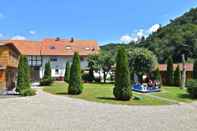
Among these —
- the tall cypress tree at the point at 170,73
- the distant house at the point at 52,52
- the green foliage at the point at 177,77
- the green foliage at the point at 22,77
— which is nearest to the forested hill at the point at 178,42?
the distant house at the point at 52,52

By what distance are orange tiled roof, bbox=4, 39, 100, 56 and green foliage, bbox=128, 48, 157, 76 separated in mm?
20984

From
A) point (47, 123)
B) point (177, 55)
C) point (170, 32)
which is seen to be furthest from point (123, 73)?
point (170, 32)

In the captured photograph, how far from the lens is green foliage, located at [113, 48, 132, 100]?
26.2m

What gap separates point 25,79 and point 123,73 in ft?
31.7

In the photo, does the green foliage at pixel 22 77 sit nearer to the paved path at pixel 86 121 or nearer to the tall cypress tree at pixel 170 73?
the paved path at pixel 86 121

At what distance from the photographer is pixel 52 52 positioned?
69.3 metres

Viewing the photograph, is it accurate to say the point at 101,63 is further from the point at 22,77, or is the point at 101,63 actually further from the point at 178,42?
the point at 178,42

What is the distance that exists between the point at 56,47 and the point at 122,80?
45.8 m

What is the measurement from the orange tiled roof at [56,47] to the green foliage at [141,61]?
826 inches

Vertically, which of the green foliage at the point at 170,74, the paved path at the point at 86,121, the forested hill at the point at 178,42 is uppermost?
the forested hill at the point at 178,42

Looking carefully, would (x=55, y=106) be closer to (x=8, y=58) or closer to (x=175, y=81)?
(x=8, y=58)

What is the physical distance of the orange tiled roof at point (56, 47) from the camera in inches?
2704

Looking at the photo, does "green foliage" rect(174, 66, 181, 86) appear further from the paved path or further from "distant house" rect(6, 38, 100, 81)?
the paved path

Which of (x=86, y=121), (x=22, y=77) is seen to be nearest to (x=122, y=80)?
(x=22, y=77)
